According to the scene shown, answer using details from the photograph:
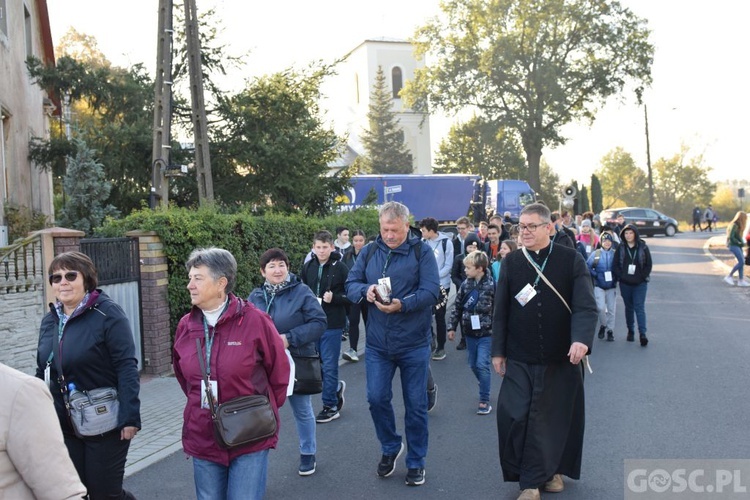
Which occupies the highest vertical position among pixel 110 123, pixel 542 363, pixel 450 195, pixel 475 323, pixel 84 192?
pixel 110 123

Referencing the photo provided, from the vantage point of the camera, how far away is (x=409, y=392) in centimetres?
570

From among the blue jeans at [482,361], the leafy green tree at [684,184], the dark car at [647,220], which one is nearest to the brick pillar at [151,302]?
the blue jeans at [482,361]

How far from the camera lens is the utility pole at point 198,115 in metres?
15.7

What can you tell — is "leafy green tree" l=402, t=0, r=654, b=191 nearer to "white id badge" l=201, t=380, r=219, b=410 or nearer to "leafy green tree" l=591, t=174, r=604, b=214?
"leafy green tree" l=591, t=174, r=604, b=214

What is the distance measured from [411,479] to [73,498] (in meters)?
3.57

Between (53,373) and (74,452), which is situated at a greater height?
(53,373)

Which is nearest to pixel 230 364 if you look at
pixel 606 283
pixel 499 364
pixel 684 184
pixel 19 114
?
pixel 499 364

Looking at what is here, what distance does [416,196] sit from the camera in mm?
39594

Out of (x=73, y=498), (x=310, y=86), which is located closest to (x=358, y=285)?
(x=73, y=498)

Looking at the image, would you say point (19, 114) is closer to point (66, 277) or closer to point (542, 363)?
point (66, 277)

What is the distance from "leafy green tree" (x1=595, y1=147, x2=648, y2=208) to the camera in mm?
88000

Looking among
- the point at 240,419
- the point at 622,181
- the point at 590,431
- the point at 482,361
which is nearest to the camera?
the point at 240,419

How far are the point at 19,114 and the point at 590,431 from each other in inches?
616

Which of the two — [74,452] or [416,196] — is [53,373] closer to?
[74,452]
